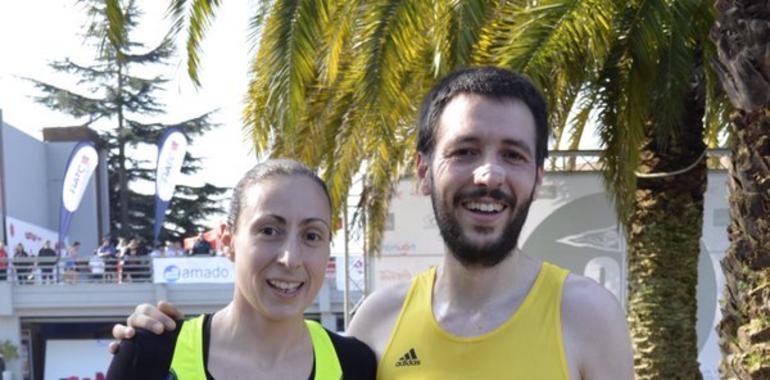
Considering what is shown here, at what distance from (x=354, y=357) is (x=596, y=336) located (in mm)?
639

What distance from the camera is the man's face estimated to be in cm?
257

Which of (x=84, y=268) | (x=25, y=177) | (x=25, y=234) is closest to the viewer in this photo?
(x=84, y=268)

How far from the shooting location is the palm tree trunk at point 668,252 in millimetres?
7820

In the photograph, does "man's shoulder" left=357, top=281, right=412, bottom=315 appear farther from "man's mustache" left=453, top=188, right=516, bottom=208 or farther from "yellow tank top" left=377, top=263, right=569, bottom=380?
"man's mustache" left=453, top=188, right=516, bottom=208

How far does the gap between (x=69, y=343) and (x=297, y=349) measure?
75.8 ft

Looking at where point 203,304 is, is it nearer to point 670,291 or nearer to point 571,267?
point 571,267

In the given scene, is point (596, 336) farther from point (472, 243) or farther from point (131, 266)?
point (131, 266)

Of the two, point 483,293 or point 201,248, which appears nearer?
point 483,293

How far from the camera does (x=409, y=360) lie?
270 cm

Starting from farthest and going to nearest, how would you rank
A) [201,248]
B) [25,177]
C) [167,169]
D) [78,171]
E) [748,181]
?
[25,177], [78,171], [167,169], [201,248], [748,181]

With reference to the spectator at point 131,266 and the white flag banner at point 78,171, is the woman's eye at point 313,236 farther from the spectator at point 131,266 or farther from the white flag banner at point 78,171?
the white flag banner at point 78,171

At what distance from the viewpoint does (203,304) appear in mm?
23297

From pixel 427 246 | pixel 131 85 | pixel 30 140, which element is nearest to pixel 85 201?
pixel 30 140

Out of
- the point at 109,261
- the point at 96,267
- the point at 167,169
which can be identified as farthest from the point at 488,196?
the point at 167,169
